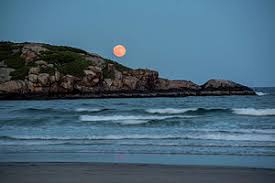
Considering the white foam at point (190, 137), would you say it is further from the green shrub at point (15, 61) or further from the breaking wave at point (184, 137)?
the green shrub at point (15, 61)

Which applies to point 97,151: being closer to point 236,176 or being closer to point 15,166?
point 15,166

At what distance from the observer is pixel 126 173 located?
31.2 feet

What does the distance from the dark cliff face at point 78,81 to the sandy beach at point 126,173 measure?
2709 inches

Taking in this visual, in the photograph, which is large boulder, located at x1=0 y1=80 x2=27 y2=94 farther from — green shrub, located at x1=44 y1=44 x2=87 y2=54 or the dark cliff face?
green shrub, located at x1=44 y1=44 x2=87 y2=54

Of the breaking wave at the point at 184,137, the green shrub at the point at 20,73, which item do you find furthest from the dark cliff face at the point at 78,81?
the breaking wave at the point at 184,137

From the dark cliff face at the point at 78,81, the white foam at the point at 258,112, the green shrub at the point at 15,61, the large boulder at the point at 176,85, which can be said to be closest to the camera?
the white foam at the point at 258,112

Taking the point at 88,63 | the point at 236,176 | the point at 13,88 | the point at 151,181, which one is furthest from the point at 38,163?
the point at 88,63

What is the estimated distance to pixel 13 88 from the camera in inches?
3147

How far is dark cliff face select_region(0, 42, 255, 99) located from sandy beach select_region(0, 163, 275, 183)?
68.8 metres

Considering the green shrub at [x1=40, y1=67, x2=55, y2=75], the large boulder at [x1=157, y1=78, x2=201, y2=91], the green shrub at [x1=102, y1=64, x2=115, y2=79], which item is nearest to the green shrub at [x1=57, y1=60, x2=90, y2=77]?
the green shrub at [x1=40, y1=67, x2=55, y2=75]

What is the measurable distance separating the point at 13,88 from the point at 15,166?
72.3 meters

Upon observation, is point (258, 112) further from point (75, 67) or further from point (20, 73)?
point (20, 73)

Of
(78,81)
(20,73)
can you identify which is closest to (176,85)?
(78,81)

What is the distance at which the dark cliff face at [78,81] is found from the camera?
8062 cm
